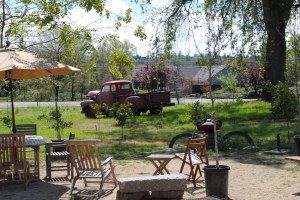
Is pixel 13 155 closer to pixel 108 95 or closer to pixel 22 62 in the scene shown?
pixel 22 62

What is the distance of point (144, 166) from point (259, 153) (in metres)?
3.07

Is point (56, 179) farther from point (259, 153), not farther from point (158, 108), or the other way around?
point (158, 108)

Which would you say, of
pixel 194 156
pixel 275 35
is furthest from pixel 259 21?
pixel 194 156

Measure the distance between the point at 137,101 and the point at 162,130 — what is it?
22.7 feet

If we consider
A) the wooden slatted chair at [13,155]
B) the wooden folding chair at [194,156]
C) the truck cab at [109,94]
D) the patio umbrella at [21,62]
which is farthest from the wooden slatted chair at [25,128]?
the truck cab at [109,94]

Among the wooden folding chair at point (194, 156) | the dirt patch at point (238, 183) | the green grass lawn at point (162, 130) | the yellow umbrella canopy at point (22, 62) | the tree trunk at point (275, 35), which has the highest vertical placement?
the tree trunk at point (275, 35)

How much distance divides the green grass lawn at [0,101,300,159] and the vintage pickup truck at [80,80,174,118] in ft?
1.68

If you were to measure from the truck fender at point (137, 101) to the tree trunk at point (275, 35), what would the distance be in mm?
6368

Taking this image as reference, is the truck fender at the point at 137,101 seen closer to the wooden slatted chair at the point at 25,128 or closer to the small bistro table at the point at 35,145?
the wooden slatted chair at the point at 25,128

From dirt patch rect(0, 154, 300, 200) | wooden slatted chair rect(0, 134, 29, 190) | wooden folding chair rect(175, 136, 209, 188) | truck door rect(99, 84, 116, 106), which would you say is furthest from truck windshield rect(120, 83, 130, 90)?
wooden slatted chair rect(0, 134, 29, 190)

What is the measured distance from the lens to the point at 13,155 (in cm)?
785

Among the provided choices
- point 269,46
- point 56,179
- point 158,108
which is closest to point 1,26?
point 56,179

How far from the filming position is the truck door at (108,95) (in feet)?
85.7

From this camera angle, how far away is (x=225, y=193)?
6.75 meters
